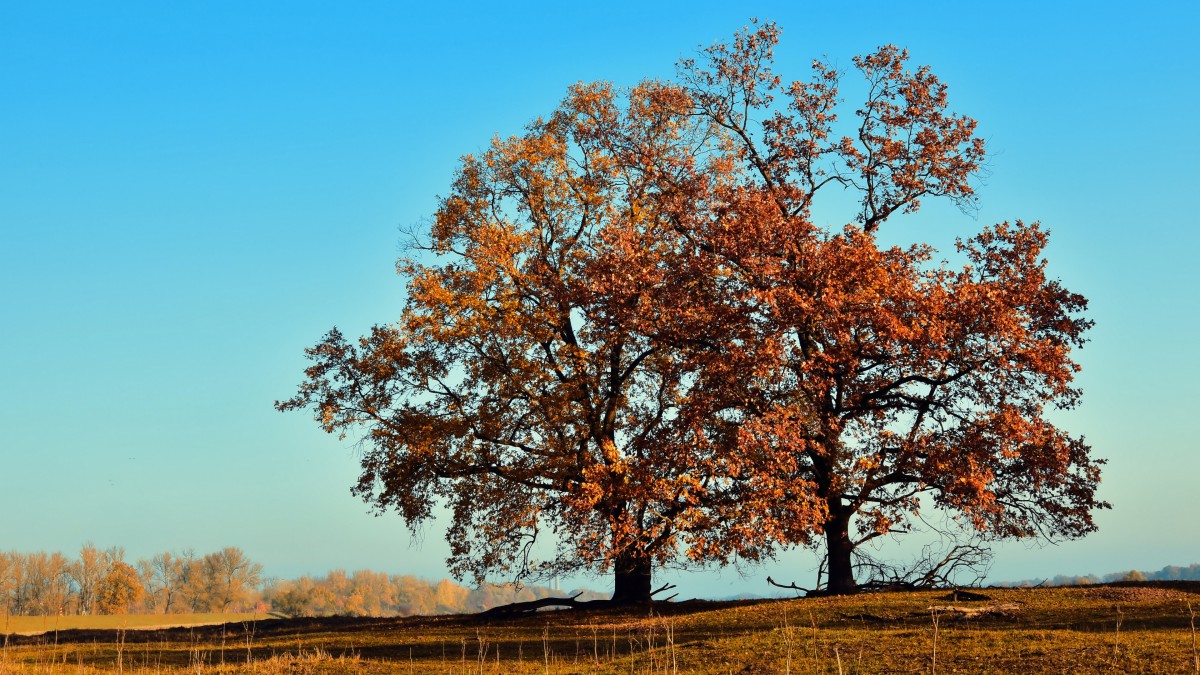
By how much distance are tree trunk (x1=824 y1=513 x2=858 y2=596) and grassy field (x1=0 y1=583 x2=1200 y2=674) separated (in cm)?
225

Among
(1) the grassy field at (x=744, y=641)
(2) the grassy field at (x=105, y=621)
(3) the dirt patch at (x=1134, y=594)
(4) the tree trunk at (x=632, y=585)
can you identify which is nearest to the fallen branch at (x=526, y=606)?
(1) the grassy field at (x=744, y=641)

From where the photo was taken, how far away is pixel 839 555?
24.5 meters

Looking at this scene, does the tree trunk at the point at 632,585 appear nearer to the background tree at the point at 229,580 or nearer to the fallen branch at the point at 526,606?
the fallen branch at the point at 526,606

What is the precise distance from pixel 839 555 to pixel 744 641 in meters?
9.25

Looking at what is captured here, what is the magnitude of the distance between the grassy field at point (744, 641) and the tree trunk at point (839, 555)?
2.25 metres

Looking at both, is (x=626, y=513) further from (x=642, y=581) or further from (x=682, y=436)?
(x=642, y=581)

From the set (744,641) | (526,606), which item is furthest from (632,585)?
(744,641)

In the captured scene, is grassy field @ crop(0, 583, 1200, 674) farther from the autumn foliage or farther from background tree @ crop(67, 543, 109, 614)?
background tree @ crop(67, 543, 109, 614)

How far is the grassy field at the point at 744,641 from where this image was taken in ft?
43.1

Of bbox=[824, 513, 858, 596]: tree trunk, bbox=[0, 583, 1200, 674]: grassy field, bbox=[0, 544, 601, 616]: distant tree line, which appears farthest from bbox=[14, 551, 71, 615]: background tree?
bbox=[824, 513, 858, 596]: tree trunk

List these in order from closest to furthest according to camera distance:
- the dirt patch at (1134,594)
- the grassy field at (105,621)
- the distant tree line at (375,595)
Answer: the dirt patch at (1134,594), the grassy field at (105,621), the distant tree line at (375,595)

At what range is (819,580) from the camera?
82.6 feet

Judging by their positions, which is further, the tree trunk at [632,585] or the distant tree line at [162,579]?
the distant tree line at [162,579]

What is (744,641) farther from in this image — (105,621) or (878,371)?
(105,621)
